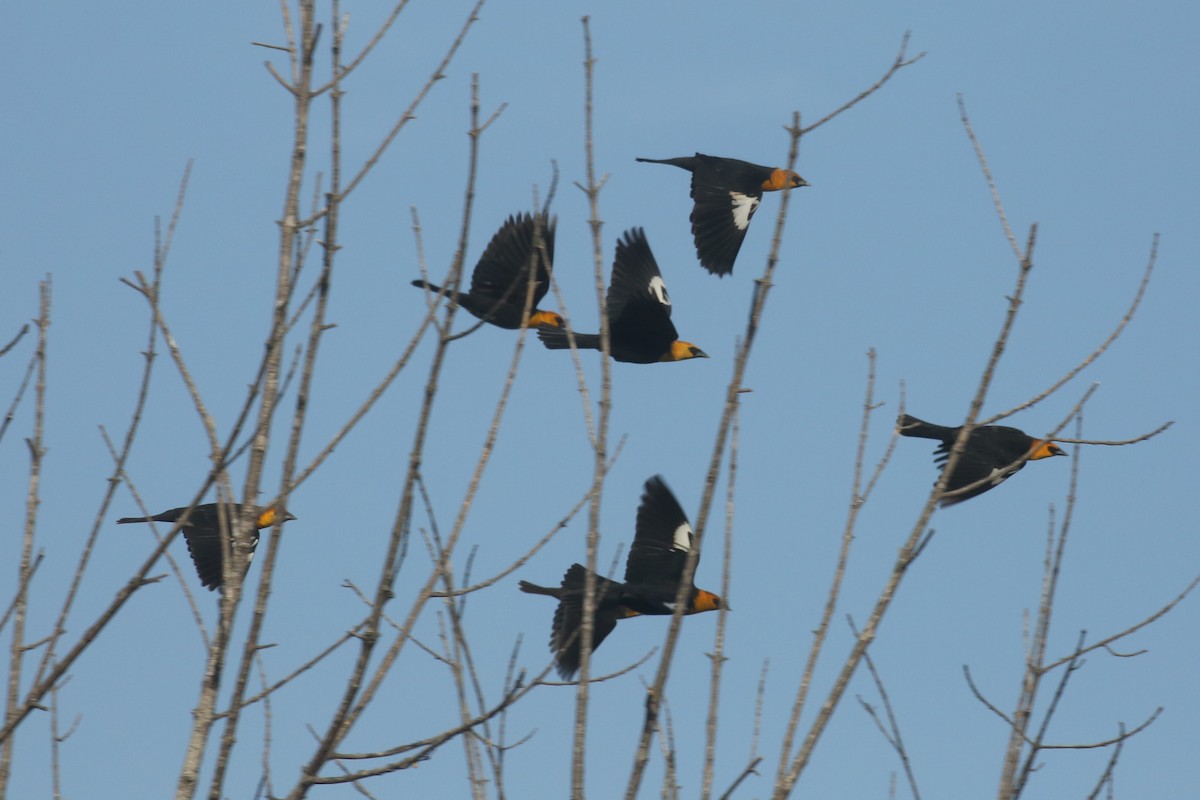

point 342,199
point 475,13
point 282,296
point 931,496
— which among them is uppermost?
point 475,13

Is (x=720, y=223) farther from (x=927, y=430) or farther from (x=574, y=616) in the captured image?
(x=574, y=616)

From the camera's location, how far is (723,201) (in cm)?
911

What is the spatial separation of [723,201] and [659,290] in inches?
37.2

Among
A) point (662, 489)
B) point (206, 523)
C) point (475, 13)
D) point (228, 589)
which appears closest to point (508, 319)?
point (662, 489)

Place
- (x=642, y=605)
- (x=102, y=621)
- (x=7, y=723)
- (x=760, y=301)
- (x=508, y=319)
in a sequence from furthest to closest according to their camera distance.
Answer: (x=508, y=319)
(x=642, y=605)
(x=760, y=301)
(x=7, y=723)
(x=102, y=621)

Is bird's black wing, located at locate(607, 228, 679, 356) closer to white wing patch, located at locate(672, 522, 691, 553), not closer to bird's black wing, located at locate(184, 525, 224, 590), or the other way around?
white wing patch, located at locate(672, 522, 691, 553)

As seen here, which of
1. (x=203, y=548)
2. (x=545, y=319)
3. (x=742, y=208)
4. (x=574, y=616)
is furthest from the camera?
(x=742, y=208)

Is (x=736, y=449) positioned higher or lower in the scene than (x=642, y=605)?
higher

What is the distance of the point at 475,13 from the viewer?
3.25m

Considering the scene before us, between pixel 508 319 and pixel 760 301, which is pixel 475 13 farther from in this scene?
pixel 508 319

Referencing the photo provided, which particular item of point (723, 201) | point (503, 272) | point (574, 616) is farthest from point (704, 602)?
point (723, 201)

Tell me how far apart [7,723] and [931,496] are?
1947mm

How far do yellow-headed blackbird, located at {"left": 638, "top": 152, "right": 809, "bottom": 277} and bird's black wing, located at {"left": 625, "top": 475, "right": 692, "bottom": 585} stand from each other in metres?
1.81

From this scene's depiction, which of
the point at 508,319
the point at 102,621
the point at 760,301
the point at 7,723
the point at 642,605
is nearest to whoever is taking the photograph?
the point at 102,621
